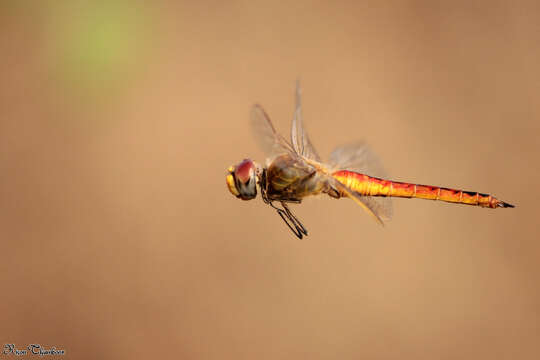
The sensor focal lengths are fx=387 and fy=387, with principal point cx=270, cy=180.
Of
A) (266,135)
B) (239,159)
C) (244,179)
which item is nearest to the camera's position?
(244,179)

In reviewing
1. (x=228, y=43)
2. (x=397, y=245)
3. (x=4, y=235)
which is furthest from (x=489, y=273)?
(x=4, y=235)

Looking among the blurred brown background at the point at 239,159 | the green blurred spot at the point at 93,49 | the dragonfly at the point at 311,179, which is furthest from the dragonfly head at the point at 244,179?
the green blurred spot at the point at 93,49

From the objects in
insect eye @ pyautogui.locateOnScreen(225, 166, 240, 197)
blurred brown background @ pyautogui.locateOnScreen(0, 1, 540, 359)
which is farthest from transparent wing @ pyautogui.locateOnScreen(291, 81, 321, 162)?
blurred brown background @ pyautogui.locateOnScreen(0, 1, 540, 359)

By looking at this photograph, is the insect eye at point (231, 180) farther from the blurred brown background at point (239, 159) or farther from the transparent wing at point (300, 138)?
the blurred brown background at point (239, 159)

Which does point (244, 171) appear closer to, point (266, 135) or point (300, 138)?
point (266, 135)

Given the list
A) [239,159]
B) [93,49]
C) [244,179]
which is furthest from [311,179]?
[93,49]

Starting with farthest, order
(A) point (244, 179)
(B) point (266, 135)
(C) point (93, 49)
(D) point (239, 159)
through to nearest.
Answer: (C) point (93, 49), (D) point (239, 159), (B) point (266, 135), (A) point (244, 179)

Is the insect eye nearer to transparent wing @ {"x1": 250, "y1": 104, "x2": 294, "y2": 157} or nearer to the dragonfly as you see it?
the dragonfly
